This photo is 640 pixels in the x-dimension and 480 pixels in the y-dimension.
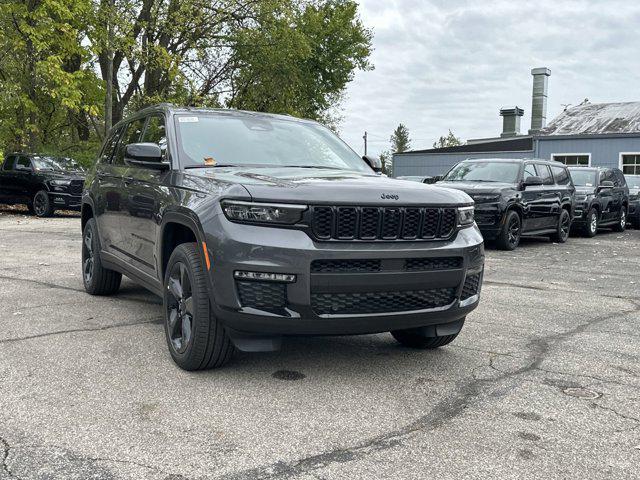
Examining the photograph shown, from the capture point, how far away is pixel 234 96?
28984mm

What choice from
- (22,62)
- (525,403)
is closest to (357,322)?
(525,403)

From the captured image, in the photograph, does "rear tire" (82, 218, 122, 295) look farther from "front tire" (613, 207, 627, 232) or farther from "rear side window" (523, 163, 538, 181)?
"front tire" (613, 207, 627, 232)

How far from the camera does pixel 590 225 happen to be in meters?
16.5

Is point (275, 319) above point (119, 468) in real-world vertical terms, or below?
above

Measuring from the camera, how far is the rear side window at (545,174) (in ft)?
44.6

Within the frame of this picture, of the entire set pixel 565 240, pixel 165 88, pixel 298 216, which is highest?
pixel 165 88

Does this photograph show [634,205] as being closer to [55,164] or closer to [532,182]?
[532,182]

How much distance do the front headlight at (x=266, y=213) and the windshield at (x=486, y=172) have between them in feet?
32.4

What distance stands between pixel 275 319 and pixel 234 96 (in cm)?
2636

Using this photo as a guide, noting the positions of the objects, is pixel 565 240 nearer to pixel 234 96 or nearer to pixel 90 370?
pixel 90 370

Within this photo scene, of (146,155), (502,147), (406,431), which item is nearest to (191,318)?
(146,155)

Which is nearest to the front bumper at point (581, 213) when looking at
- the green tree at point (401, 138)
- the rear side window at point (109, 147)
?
the rear side window at point (109, 147)

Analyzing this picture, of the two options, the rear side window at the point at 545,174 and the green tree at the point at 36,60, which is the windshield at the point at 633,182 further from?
the green tree at the point at 36,60

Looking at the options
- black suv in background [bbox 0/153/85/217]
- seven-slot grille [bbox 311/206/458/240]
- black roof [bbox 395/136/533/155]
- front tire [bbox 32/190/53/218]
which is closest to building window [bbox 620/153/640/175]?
black roof [bbox 395/136/533/155]
